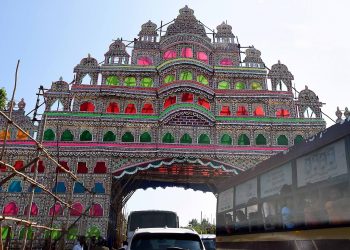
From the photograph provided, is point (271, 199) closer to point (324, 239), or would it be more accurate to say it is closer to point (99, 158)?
point (324, 239)

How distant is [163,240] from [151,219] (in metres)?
10.5

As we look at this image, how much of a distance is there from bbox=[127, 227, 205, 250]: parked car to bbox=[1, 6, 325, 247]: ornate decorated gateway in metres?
17.6

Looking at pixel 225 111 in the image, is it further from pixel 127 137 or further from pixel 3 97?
pixel 3 97

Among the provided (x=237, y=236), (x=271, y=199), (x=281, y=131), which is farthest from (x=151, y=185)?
(x=271, y=199)

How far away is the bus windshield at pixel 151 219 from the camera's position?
16188 millimetres

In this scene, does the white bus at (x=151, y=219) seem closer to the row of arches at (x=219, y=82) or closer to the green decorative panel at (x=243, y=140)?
the green decorative panel at (x=243, y=140)

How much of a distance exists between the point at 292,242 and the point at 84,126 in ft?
74.2

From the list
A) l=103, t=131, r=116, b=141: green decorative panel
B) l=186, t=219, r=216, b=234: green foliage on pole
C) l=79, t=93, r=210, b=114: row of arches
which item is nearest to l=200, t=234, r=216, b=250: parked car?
l=103, t=131, r=116, b=141: green decorative panel

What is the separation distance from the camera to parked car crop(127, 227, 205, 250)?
6.14 metres

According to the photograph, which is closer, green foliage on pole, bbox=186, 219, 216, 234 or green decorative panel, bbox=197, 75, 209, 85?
green decorative panel, bbox=197, 75, 209, 85

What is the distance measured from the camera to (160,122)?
26.7m

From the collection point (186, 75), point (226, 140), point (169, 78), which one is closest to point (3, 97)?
point (169, 78)

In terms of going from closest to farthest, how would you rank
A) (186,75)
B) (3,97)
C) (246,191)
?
(246,191) → (186,75) → (3,97)

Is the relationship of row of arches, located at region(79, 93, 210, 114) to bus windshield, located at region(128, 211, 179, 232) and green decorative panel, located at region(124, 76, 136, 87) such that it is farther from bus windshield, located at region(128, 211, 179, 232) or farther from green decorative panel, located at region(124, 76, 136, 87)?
bus windshield, located at region(128, 211, 179, 232)
